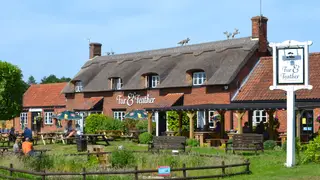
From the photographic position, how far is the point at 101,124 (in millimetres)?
37344

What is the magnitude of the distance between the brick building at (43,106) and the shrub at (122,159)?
94.0 feet

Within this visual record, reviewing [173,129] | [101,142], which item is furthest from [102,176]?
[173,129]

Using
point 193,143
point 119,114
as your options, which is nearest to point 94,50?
point 119,114

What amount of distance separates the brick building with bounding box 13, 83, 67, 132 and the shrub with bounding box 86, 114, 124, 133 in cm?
988

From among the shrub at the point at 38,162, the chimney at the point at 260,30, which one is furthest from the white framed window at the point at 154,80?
the shrub at the point at 38,162

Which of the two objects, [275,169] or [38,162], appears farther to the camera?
[38,162]

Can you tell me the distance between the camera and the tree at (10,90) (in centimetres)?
3597

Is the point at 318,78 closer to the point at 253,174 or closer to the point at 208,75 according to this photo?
the point at 208,75

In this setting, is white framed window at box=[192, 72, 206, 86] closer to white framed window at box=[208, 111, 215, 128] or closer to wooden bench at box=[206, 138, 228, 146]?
white framed window at box=[208, 111, 215, 128]

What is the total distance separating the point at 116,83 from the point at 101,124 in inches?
211

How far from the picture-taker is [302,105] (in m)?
25.5

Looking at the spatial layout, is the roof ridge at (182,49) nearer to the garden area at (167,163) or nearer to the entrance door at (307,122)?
the entrance door at (307,122)

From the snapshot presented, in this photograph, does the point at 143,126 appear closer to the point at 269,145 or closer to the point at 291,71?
the point at 269,145

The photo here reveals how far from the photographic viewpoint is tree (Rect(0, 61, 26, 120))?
118ft
